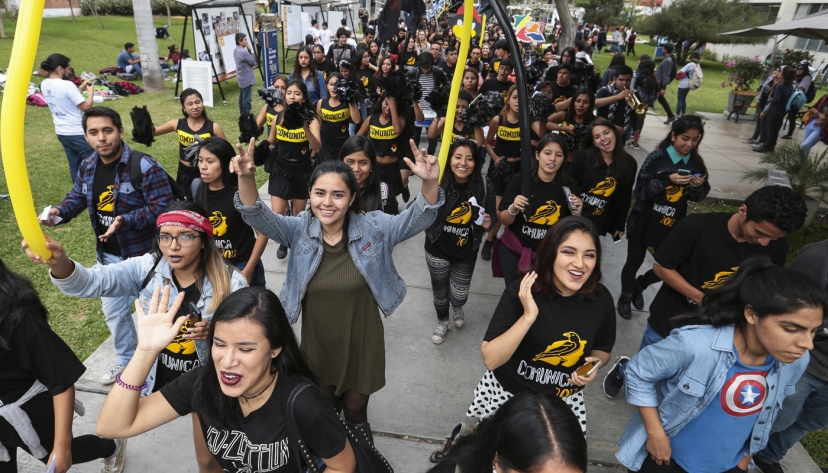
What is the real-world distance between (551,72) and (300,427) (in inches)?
348

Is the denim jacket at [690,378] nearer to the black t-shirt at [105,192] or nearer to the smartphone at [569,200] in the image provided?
the smartphone at [569,200]

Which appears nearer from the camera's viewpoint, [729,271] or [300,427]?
[300,427]

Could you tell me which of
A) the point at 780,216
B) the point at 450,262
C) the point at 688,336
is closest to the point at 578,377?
the point at 688,336

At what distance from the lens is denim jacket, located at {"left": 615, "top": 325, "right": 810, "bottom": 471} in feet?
7.32

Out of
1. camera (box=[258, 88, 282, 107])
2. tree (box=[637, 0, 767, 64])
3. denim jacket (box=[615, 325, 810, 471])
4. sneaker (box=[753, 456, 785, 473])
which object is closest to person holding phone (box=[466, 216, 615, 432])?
denim jacket (box=[615, 325, 810, 471])

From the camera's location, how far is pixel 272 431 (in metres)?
1.94

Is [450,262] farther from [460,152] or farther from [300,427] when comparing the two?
[300,427]

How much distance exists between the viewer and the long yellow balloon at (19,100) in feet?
4.46

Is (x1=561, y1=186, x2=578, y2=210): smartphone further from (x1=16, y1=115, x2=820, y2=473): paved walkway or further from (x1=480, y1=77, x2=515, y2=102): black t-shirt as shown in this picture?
(x1=480, y1=77, x2=515, y2=102): black t-shirt

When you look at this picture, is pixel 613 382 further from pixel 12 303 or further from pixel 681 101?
pixel 681 101

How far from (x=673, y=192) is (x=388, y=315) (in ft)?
10.2

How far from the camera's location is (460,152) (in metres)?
4.17

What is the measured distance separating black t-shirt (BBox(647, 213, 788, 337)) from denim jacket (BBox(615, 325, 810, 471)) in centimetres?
88

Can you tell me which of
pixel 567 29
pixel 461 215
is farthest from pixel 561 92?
pixel 567 29
